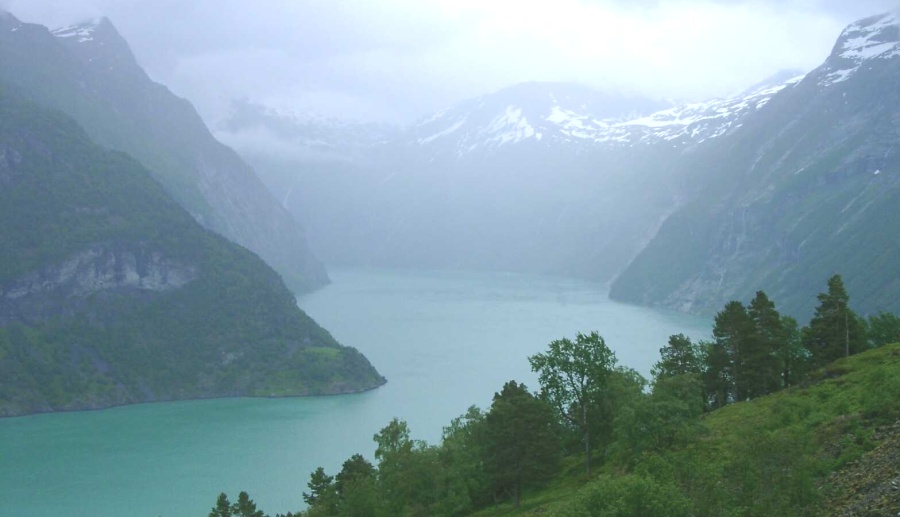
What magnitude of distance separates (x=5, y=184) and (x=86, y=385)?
2126 inches

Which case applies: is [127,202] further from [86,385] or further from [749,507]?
[749,507]

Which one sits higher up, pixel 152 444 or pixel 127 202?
pixel 127 202

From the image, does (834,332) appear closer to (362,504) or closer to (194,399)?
(362,504)

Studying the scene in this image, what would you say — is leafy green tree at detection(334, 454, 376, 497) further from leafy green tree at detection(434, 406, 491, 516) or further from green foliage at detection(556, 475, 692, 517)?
green foliage at detection(556, 475, 692, 517)

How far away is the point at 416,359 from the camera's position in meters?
153

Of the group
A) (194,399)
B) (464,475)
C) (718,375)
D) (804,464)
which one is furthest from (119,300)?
(804,464)

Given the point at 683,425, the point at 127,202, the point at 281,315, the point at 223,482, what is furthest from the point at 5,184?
the point at 683,425

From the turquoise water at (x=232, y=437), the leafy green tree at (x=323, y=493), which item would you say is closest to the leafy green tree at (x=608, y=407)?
the leafy green tree at (x=323, y=493)

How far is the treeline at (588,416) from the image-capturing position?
39094mm

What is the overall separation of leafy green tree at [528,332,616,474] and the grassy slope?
1285 centimetres

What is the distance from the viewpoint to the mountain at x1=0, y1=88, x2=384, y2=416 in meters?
141

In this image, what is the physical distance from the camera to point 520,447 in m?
45.1

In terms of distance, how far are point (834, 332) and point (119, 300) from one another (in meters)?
138

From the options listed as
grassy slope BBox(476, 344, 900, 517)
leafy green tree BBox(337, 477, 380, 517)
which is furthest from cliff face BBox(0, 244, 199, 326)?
grassy slope BBox(476, 344, 900, 517)
